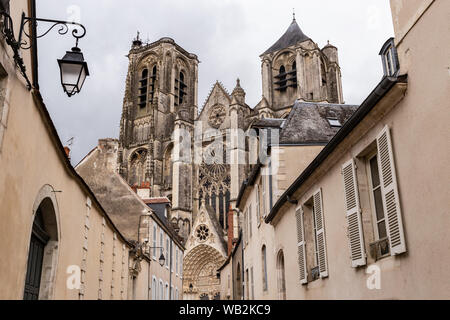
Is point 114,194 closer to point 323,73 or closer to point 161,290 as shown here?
point 161,290

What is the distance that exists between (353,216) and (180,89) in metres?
37.0

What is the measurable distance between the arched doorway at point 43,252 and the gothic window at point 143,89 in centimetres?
3469

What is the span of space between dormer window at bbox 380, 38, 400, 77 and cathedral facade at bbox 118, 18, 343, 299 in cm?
2196

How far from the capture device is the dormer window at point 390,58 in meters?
4.63

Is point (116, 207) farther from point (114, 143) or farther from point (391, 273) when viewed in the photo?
point (391, 273)

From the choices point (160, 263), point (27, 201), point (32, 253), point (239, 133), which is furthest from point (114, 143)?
point (239, 133)

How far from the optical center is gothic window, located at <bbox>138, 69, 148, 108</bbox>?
40.1m

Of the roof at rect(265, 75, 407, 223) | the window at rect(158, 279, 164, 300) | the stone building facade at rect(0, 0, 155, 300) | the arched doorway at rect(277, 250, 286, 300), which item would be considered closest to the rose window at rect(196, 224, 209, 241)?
the window at rect(158, 279, 164, 300)

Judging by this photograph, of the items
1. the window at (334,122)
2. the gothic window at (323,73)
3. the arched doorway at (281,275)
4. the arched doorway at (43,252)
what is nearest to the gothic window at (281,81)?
the gothic window at (323,73)

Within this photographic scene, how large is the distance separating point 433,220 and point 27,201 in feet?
12.4

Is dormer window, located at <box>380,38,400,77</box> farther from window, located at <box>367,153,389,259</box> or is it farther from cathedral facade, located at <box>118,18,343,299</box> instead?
cathedral facade, located at <box>118,18,343,299</box>

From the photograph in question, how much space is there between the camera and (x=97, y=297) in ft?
28.8

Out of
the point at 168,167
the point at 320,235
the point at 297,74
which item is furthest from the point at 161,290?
the point at 297,74

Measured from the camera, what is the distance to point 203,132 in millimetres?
34000
